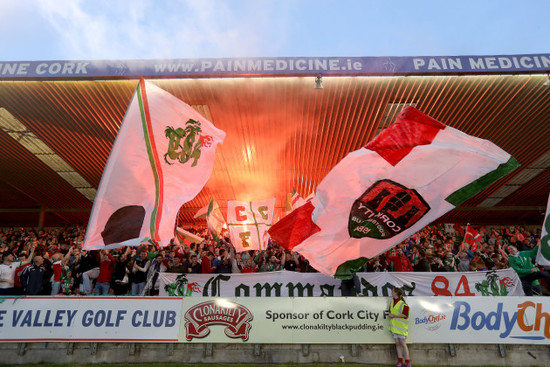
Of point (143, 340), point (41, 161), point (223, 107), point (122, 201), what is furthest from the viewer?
point (41, 161)

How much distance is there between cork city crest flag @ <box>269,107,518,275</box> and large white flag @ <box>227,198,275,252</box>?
5.96 meters

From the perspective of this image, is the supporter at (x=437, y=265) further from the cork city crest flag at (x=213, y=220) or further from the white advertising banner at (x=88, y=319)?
the cork city crest flag at (x=213, y=220)

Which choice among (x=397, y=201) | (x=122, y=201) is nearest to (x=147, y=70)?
(x=122, y=201)

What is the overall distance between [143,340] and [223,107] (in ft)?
28.6

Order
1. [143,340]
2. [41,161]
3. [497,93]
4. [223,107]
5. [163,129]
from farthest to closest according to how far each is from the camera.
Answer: [41,161], [223,107], [497,93], [143,340], [163,129]

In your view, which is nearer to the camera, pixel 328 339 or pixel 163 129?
pixel 163 129

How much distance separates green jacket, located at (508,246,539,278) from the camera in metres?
8.81

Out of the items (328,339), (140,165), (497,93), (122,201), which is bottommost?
(328,339)

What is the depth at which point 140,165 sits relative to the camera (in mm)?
5496

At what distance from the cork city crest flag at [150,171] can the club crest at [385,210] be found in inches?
111

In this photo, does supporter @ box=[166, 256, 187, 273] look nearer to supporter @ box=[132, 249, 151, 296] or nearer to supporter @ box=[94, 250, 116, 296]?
supporter @ box=[132, 249, 151, 296]

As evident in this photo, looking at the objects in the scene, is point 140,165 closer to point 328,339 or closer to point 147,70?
point 328,339

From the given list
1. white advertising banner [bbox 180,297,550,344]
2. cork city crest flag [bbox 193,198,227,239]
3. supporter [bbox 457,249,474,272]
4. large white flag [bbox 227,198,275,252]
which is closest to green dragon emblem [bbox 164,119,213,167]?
white advertising banner [bbox 180,297,550,344]

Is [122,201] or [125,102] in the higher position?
[125,102]
